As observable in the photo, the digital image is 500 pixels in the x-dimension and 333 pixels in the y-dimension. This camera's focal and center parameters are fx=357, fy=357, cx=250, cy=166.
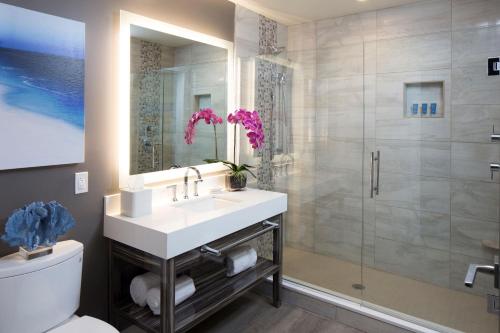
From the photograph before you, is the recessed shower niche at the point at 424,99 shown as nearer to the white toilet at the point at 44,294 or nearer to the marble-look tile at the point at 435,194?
the marble-look tile at the point at 435,194

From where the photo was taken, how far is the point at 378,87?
3.08m

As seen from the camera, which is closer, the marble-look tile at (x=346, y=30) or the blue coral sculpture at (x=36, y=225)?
the blue coral sculpture at (x=36, y=225)

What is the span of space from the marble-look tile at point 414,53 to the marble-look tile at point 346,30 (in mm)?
216

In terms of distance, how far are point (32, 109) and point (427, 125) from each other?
272 cm

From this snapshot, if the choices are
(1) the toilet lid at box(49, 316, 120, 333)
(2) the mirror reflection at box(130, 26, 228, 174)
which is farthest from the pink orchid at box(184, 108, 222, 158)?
(1) the toilet lid at box(49, 316, 120, 333)

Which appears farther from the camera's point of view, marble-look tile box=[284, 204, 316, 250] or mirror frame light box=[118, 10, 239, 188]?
marble-look tile box=[284, 204, 316, 250]

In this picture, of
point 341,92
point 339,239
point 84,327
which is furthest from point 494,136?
point 84,327

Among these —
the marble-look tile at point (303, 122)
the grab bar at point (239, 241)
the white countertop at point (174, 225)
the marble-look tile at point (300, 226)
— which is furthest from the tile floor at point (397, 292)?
the marble-look tile at point (303, 122)

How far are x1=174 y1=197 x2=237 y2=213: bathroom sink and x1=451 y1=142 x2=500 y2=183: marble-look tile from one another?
1.73m

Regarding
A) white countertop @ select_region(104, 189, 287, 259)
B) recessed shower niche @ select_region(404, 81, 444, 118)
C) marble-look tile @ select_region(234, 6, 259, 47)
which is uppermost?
marble-look tile @ select_region(234, 6, 259, 47)

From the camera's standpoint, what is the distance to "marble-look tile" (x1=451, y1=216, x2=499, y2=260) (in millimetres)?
2566

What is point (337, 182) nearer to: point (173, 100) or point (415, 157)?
point (415, 157)

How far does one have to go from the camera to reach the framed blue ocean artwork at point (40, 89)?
1.65 m

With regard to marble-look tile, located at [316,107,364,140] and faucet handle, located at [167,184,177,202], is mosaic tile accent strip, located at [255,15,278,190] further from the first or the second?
faucet handle, located at [167,184,177,202]
